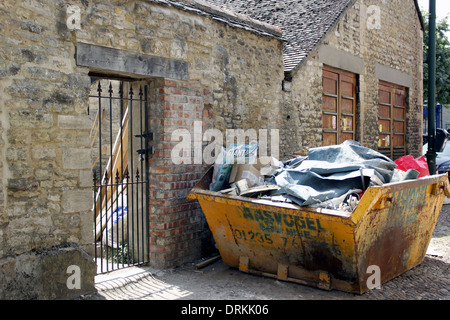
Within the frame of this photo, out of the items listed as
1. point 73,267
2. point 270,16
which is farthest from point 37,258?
point 270,16

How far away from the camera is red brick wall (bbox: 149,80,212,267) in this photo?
5277 millimetres

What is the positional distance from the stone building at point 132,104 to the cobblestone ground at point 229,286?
297 millimetres

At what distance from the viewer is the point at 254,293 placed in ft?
15.0

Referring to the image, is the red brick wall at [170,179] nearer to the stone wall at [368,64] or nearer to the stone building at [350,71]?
the stone building at [350,71]

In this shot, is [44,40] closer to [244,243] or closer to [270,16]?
[244,243]

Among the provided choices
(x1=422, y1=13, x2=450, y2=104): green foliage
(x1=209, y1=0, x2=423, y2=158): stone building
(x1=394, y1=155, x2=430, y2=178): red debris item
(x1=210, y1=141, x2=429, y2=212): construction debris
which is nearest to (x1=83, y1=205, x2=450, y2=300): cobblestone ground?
(x1=210, y1=141, x2=429, y2=212): construction debris

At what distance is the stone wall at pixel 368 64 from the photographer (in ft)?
26.2

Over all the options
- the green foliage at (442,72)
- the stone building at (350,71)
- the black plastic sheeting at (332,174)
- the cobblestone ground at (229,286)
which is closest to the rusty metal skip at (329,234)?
the cobblestone ground at (229,286)

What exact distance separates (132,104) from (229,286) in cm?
260

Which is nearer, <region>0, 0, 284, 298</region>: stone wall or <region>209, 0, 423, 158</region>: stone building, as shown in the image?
<region>0, 0, 284, 298</region>: stone wall

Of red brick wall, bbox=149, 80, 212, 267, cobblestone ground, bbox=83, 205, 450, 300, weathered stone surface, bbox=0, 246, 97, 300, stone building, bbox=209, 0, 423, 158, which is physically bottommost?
cobblestone ground, bbox=83, 205, 450, 300

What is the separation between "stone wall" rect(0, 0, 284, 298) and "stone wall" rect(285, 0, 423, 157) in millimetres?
2525

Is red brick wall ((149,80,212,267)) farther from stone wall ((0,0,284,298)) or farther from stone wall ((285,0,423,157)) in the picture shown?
stone wall ((285,0,423,157))

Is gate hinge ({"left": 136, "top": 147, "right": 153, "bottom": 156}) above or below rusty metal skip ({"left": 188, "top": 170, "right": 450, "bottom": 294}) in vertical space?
above
